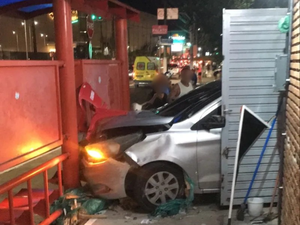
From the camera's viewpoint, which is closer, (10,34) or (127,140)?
(127,140)

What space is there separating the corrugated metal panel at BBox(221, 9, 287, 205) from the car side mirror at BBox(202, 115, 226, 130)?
0.08 meters

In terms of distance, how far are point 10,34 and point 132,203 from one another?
1294 inches

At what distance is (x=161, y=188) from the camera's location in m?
5.18

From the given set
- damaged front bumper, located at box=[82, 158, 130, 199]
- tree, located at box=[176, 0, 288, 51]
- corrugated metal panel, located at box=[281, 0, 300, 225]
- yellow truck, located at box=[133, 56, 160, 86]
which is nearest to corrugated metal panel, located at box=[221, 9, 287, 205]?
corrugated metal panel, located at box=[281, 0, 300, 225]

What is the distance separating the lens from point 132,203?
5.56 m

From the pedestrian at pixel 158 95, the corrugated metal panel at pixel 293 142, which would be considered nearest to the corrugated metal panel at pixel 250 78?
the corrugated metal panel at pixel 293 142

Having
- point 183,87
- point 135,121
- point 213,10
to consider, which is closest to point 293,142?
point 135,121

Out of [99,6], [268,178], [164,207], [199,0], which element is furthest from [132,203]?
[199,0]

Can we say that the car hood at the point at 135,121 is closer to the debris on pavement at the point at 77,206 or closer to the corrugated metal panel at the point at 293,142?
the debris on pavement at the point at 77,206

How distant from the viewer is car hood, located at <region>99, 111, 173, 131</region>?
17.6 ft

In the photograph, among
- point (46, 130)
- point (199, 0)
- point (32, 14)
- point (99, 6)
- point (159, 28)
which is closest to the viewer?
point (46, 130)

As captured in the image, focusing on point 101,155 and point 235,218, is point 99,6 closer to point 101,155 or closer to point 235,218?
point 101,155

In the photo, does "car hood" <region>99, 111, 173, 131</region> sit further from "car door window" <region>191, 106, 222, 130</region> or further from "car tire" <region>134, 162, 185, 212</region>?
"car tire" <region>134, 162, 185, 212</region>

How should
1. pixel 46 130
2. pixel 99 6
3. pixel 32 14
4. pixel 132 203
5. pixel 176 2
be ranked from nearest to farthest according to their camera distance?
pixel 46 130 < pixel 132 203 < pixel 99 6 < pixel 32 14 < pixel 176 2
